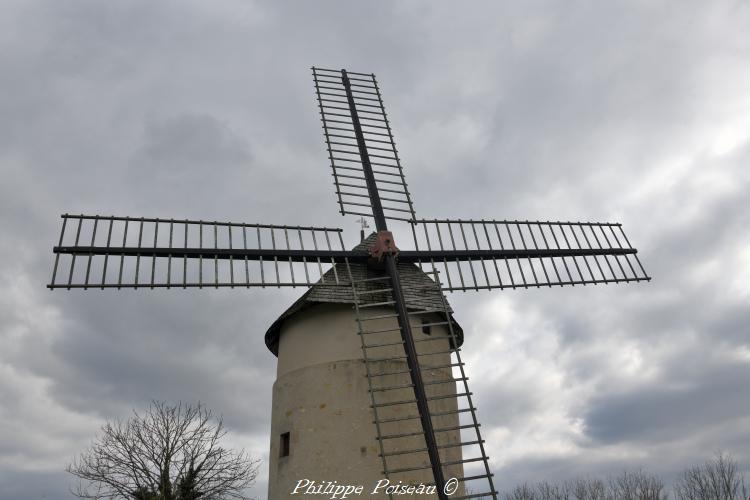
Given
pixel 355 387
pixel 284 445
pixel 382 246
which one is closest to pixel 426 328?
pixel 382 246

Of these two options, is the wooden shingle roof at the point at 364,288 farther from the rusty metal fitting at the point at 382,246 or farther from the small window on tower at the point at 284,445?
the small window on tower at the point at 284,445

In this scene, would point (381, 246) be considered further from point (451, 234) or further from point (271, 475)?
point (271, 475)

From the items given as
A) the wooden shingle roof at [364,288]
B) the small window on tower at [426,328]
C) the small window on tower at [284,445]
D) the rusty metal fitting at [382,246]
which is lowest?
Answer: the small window on tower at [284,445]

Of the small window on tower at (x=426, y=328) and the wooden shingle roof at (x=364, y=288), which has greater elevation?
the wooden shingle roof at (x=364, y=288)

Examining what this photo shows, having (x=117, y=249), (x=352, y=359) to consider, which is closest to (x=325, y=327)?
(x=352, y=359)

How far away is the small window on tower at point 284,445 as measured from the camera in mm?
9500

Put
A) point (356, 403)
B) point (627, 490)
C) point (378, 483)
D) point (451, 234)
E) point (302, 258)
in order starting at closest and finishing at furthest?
point (378, 483)
point (356, 403)
point (302, 258)
point (451, 234)
point (627, 490)

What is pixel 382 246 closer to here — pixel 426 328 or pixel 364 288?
pixel 364 288

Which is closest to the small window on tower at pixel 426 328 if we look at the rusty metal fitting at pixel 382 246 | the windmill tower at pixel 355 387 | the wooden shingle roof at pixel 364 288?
the windmill tower at pixel 355 387

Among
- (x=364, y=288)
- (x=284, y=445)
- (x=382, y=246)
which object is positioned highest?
(x=382, y=246)

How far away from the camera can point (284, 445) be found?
9.55 meters

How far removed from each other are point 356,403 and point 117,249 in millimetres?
4551

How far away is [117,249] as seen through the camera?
918 centimetres

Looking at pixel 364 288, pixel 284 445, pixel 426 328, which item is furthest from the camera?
pixel 426 328
